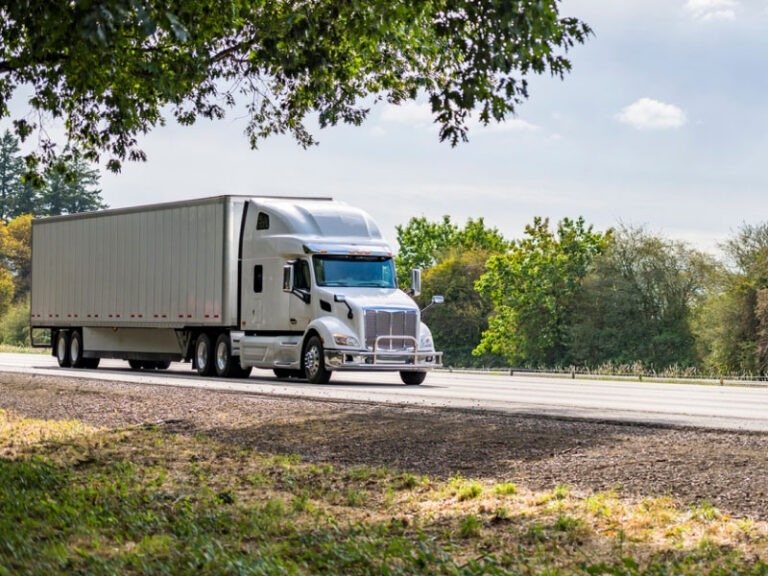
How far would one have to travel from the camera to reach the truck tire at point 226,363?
28625mm

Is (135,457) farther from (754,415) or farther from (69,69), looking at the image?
(754,415)

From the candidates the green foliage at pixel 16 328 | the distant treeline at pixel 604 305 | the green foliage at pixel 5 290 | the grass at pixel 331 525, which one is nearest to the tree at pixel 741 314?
the distant treeline at pixel 604 305

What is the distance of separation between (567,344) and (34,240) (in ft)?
109

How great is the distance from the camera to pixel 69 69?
15.6 m

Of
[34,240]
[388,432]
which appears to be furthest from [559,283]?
[388,432]

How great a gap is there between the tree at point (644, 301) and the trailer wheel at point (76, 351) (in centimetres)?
3168

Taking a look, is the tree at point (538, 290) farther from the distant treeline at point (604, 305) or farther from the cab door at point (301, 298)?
the cab door at point (301, 298)

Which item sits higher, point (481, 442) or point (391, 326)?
point (391, 326)

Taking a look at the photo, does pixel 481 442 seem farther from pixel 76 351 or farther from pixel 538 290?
pixel 538 290

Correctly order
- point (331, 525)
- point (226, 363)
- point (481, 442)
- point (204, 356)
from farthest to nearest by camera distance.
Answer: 1. point (204, 356)
2. point (226, 363)
3. point (481, 442)
4. point (331, 525)

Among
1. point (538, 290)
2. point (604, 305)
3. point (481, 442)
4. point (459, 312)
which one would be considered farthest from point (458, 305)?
point (481, 442)

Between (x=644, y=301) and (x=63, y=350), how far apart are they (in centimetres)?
3358

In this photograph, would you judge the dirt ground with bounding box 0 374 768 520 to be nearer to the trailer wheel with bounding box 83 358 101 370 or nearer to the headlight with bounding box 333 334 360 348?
the headlight with bounding box 333 334 360 348

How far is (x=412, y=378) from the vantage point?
88.0 feet
